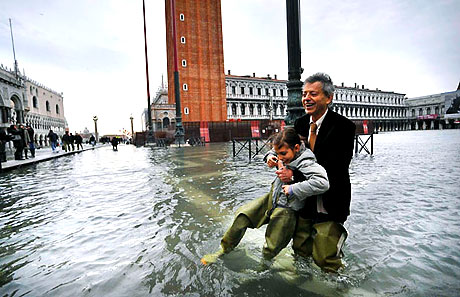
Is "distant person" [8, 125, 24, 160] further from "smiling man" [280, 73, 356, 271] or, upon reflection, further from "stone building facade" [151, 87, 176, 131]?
"stone building facade" [151, 87, 176, 131]

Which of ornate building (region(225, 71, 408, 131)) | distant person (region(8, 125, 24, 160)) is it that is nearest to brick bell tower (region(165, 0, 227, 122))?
ornate building (region(225, 71, 408, 131))

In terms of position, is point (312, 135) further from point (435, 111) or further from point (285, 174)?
point (435, 111)

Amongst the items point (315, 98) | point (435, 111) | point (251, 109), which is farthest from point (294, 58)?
point (435, 111)

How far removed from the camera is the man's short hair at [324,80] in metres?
1.83

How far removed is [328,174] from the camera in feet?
5.76

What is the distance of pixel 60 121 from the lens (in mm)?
68312

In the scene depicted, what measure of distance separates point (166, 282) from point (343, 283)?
4.25 ft

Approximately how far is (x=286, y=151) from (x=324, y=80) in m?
0.61

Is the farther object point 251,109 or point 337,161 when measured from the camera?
point 251,109

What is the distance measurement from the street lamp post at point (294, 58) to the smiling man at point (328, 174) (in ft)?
8.66

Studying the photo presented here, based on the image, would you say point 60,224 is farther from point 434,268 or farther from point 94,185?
point 434,268

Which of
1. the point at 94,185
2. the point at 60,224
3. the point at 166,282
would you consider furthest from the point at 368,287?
the point at 94,185

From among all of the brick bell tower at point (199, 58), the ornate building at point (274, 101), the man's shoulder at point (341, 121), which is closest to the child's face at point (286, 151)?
the man's shoulder at point (341, 121)

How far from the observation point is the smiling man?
173 centimetres
